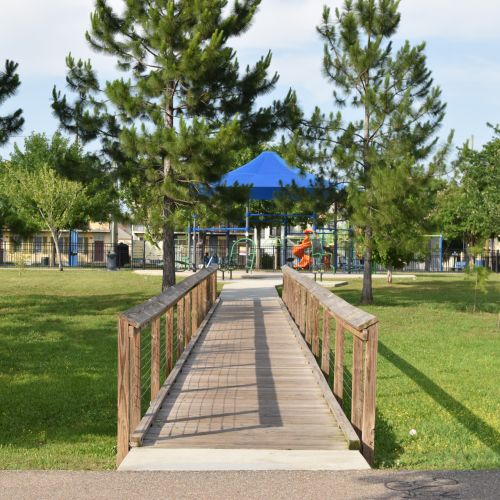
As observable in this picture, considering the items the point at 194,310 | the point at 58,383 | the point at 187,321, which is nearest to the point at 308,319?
the point at 187,321

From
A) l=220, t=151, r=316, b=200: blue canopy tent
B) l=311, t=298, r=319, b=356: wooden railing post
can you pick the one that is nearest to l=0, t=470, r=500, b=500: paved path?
l=311, t=298, r=319, b=356: wooden railing post

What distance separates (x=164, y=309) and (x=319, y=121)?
1320cm

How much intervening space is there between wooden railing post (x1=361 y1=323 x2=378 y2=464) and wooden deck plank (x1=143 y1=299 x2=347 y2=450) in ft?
0.53

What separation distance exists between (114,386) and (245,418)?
3255 mm

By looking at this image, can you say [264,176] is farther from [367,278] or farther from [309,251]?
[367,278]

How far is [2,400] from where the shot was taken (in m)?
8.63

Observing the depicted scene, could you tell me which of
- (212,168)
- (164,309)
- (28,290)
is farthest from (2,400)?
(28,290)

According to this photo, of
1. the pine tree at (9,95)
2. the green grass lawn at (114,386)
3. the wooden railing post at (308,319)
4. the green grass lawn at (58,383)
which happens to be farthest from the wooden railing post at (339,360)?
the pine tree at (9,95)

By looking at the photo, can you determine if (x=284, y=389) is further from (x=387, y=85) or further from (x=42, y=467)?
(x=387, y=85)

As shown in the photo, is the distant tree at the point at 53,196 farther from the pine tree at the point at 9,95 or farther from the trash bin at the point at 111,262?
the pine tree at the point at 9,95

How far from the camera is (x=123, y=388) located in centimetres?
556

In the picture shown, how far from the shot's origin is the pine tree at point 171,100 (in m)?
18.5

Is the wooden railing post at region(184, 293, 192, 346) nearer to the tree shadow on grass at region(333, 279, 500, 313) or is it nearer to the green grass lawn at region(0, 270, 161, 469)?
the green grass lawn at region(0, 270, 161, 469)

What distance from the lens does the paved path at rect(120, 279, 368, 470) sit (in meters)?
5.21
